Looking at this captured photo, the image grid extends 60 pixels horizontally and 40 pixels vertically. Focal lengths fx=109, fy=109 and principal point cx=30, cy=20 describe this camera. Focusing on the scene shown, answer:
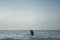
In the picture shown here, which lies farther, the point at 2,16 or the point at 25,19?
the point at 25,19

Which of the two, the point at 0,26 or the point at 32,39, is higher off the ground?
the point at 0,26

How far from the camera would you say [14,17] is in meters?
4.42

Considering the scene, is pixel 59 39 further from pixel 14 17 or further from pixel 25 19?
pixel 14 17

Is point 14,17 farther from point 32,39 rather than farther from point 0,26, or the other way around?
point 32,39

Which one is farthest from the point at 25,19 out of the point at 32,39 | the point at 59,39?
the point at 59,39

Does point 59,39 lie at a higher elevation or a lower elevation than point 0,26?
lower

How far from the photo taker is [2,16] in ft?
12.8

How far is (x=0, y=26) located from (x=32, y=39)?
4.20 feet

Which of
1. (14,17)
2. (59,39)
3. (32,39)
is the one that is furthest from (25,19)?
(59,39)

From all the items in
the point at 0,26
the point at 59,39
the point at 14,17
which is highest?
the point at 14,17

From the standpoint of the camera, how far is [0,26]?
4.05 meters

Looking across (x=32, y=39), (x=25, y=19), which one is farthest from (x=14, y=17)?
(x=32, y=39)

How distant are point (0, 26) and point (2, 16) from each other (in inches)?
16.1

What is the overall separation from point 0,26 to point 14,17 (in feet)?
2.27
